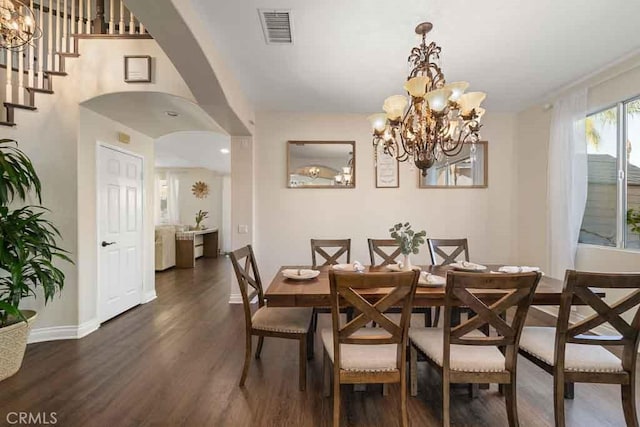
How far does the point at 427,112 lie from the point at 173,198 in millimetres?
8343

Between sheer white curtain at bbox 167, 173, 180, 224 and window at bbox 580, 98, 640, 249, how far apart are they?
9032 millimetres

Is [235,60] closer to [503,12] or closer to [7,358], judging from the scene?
[503,12]

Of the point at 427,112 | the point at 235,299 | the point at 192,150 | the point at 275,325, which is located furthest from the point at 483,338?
the point at 192,150

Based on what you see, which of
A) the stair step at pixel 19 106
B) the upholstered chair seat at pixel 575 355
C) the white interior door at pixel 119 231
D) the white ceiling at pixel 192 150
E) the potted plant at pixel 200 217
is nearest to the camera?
the upholstered chair seat at pixel 575 355

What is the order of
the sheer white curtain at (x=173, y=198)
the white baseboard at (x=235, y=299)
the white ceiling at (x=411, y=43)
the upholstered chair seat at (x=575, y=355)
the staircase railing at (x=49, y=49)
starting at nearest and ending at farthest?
the upholstered chair seat at (x=575, y=355) < the white ceiling at (x=411, y=43) < the staircase railing at (x=49, y=49) < the white baseboard at (x=235, y=299) < the sheer white curtain at (x=173, y=198)

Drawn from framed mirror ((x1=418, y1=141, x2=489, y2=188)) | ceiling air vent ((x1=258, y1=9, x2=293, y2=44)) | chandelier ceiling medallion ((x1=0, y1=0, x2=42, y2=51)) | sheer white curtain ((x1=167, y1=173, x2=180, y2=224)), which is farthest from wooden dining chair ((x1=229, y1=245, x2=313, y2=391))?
sheer white curtain ((x1=167, y1=173, x2=180, y2=224))

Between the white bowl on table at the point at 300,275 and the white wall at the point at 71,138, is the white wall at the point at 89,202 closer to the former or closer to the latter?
the white wall at the point at 71,138

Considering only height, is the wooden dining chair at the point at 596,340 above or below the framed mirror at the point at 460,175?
below

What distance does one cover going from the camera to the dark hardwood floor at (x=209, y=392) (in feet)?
6.16

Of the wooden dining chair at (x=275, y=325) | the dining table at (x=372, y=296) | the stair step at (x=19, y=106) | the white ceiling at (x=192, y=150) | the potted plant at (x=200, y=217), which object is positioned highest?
the white ceiling at (x=192, y=150)

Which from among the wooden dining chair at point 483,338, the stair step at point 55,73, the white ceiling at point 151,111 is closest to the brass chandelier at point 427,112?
the wooden dining chair at point 483,338

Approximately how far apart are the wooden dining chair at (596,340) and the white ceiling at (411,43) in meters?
1.91

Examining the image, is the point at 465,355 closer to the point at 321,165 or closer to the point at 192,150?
the point at 321,165

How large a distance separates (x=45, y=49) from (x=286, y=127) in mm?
2695
